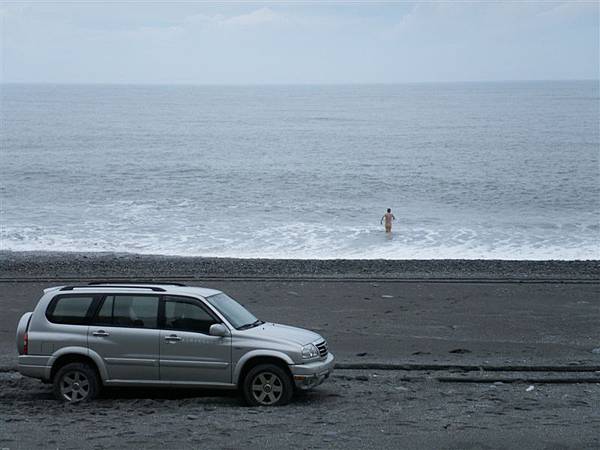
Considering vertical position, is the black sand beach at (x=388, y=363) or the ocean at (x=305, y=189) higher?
the ocean at (x=305, y=189)

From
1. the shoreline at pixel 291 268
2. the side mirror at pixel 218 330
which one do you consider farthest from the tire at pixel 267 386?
the shoreline at pixel 291 268

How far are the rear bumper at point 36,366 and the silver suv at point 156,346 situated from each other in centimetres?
1

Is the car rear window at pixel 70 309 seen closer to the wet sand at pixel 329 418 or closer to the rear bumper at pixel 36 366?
the rear bumper at pixel 36 366

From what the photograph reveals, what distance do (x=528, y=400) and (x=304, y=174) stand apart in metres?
57.0

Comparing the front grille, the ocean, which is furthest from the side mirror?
the ocean

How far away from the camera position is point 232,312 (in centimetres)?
1233

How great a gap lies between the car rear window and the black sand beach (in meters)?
1.09

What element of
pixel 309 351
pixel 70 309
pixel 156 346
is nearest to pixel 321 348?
pixel 309 351

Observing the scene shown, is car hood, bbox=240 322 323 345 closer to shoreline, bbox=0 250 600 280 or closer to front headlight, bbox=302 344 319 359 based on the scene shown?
front headlight, bbox=302 344 319 359

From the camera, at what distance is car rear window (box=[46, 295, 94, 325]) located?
39.4ft

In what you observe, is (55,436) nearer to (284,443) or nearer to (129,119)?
(284,443)

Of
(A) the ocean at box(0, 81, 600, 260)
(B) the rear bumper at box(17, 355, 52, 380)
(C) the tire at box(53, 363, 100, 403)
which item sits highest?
(A) the ocean at box(0, 81, 600, 260)

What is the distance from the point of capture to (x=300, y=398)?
12.3 meters

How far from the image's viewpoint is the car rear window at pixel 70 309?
12023 mm
